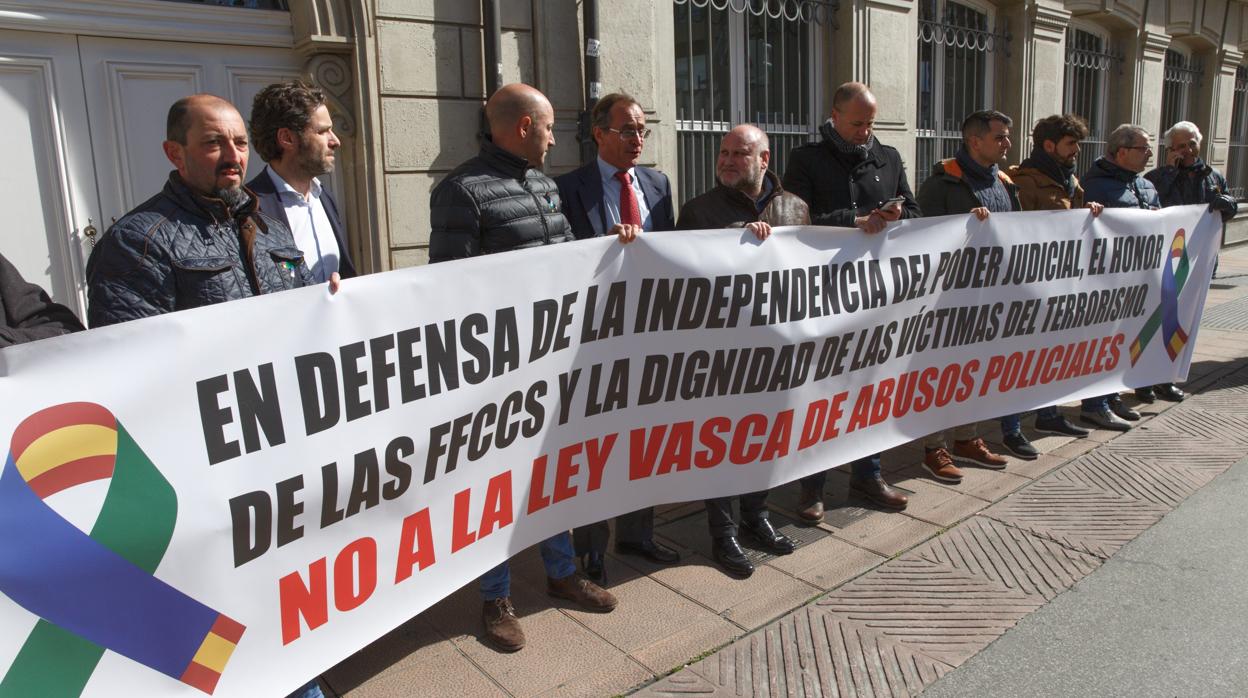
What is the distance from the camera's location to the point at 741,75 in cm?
750

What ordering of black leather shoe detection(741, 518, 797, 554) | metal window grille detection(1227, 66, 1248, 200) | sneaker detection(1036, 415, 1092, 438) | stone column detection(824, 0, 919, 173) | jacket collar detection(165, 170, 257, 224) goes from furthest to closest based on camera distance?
1. metal window grille detection(1227, 66, 1248, 200)
2. stone column detection(824, 0, 919, 173)
3. sneaker detection(1036, 415, 1092, 438)
4. black leather shoe detection(741, 518, 797, 554)
5. jacket collar detection(165, 170, 257, 224)

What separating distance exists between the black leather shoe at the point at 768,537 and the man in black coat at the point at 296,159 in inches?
80.8

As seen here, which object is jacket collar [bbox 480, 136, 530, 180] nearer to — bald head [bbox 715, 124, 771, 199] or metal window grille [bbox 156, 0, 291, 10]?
bald head [bbox 715, 124, 771, 199]

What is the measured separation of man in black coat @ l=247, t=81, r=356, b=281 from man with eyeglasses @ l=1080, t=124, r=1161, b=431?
14.9 ft

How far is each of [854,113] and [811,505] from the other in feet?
6.10

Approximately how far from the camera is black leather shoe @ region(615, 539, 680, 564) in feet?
11.8

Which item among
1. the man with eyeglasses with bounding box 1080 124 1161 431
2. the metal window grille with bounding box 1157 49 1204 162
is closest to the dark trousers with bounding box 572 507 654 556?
the man with eyeglasses with bounding box 1080 124 1161 431

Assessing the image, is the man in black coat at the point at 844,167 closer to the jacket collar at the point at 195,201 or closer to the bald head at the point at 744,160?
the bald head at the point at 744,160

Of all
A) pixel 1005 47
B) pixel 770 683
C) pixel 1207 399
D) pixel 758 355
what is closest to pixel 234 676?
pixel 770 683

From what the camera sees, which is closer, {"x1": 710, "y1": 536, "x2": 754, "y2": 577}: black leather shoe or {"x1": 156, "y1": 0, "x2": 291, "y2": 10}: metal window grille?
{"x1": 710, "y1": 536, "x2": 754, "y2": 577}: black leather shoe

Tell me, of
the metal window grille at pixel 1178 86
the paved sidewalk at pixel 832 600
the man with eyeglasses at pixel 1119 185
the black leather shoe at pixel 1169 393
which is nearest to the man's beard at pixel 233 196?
the paved sidewalk at pixel 832 600

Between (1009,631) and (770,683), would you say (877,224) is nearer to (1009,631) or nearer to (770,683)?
(1009,631)

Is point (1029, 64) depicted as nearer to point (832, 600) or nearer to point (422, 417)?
point (832, 600)

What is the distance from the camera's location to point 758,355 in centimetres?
341
